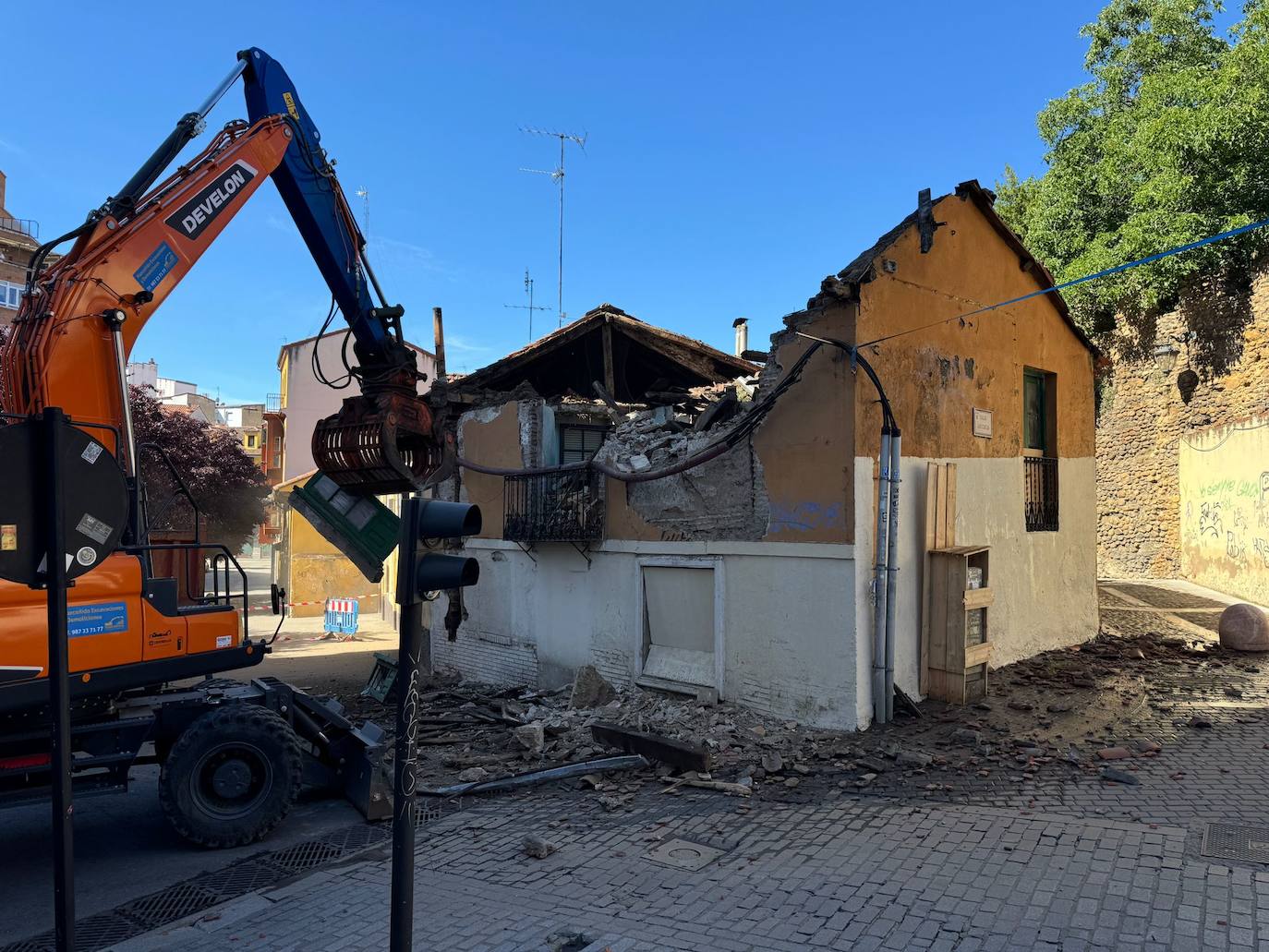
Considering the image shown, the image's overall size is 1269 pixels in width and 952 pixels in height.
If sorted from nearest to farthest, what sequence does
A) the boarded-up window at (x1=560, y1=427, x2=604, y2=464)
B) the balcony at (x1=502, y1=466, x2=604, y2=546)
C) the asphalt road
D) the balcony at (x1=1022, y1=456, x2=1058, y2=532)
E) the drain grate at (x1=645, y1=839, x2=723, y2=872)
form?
1. the asphalt road
2. the drain grate at (x1=645, y1=839, x2=723, y2=872)
3. the balcony at (x1=502, y1=466, x2=604, y2=546)
4. the balcony at (x1=1022, y1=456, x2=1058, y2=532)
5. the boarded-up window at (x1=560, y1=427, x2=604, y2=464)

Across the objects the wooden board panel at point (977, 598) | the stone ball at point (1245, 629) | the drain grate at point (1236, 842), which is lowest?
the drain grate at point (1236, 842)

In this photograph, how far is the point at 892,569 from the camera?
26.9ft

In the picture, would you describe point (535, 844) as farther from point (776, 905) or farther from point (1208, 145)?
point (1208, 145)

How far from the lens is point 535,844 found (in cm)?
584

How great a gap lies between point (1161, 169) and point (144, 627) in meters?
22.2

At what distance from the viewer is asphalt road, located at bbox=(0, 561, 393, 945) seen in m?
5.46

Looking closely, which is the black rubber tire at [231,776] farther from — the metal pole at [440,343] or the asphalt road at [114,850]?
the metal pole at [440,343]

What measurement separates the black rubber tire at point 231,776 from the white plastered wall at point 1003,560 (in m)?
5.10

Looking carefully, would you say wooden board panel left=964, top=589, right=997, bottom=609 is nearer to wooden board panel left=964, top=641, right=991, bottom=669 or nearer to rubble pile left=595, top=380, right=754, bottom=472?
wooden board panel left=964, top=641, right=991, bottom=669

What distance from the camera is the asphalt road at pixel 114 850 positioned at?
215 inches

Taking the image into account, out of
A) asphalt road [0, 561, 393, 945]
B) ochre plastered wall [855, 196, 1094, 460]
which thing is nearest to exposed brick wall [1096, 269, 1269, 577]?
ochre plastered wall [855, 196, 1094, 460]

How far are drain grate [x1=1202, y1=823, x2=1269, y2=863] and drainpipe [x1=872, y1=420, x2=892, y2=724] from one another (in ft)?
9.60

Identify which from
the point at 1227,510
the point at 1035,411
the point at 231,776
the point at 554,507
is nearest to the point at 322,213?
the point at 554,507

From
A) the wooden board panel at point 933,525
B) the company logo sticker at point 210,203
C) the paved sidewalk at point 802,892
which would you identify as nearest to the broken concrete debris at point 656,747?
the paved sidewalk at point 802,892
